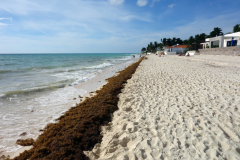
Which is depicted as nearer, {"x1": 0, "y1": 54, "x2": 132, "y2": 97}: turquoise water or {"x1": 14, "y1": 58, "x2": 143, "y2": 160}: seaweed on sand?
{"x1": 14, "y1": 58, "x2": 143, "y2": 160}: seaweed on sand

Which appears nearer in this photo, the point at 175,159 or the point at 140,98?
the point at 175,159

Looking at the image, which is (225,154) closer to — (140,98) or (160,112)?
(160,112)

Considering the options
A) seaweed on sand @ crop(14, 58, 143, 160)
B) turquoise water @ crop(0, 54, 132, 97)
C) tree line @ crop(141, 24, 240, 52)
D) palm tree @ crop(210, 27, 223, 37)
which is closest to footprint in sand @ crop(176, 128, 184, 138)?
seaweed on sand @ crop(14, 58, 143, 160)

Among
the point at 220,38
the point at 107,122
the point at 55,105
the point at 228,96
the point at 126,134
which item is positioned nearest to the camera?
the point at 126,134

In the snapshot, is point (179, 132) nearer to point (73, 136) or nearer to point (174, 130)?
point (174, 130)

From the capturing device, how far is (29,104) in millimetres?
6066

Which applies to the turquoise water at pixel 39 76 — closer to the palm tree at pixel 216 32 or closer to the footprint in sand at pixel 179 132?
the footprint in sand at pixel 179 132

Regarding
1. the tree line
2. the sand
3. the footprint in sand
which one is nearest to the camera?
the sand

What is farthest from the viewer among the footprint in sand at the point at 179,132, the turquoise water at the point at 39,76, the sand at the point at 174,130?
the turquoise water at the point at 39,76

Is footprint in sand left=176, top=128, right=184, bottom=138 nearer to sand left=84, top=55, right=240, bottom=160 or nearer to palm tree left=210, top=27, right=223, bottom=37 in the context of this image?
sand left=84, top=55, right=240, bottom=160

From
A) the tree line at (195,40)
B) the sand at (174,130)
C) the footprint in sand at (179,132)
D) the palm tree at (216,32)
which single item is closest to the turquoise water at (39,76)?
the sand at (174,130)

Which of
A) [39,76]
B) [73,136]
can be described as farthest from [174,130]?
[39,76]

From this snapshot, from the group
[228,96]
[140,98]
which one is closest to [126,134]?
[140,98]

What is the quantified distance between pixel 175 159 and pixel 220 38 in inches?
1442
